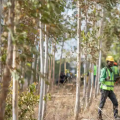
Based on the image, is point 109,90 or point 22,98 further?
point 109,90

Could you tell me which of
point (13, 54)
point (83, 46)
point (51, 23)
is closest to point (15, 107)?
point (13, 54)

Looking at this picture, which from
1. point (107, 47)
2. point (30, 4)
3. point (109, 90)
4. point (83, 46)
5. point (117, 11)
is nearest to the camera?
point (30, 4)

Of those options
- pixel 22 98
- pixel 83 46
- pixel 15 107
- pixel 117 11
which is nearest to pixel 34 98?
pixel 22 98

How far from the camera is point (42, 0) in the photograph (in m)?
3.00

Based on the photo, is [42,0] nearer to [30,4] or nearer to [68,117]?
[30,4]

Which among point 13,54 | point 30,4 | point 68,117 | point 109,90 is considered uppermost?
point 30,4

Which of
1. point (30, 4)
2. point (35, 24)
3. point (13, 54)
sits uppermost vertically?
point (30, 4)

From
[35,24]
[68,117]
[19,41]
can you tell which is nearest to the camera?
[19,41]

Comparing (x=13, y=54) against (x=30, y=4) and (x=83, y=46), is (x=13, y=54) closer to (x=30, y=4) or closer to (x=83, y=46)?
(x=30, y=4)

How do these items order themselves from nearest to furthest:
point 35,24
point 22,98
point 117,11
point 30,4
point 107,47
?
point 35,24 → point 30,4 → point 22,98 → point 117,11 → point 107,47

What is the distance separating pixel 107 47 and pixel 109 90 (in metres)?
11.2

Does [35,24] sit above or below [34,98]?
above

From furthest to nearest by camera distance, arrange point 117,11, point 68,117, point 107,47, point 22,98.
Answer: point 107,47 → point 117,11 → point 68,117 → point 22,98

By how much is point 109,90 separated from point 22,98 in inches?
111
